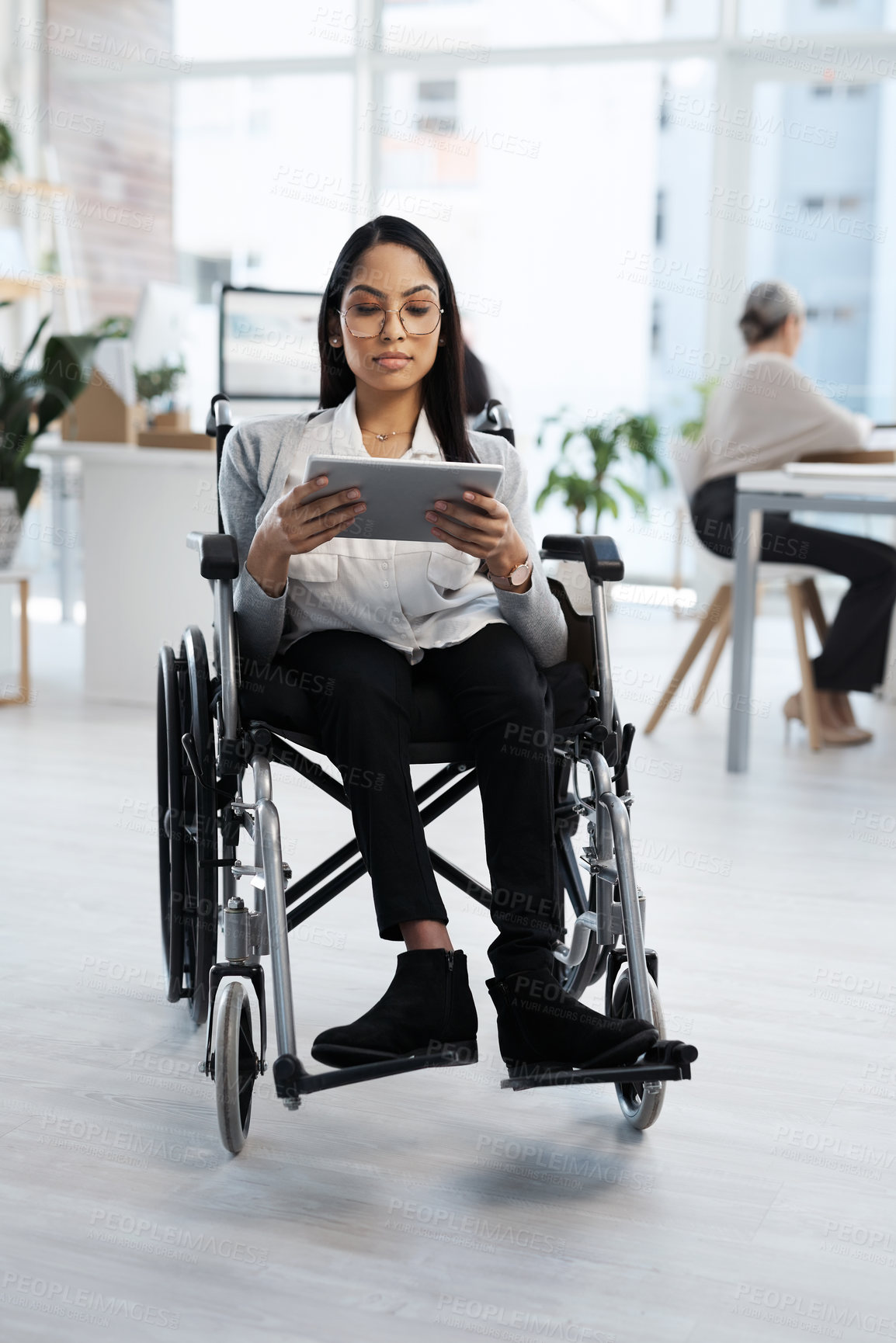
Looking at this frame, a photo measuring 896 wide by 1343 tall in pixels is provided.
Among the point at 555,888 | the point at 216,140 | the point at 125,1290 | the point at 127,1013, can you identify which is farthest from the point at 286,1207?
the point at 216,140

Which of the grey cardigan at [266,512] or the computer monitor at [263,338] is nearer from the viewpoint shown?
the grey cardigan at [266,512]

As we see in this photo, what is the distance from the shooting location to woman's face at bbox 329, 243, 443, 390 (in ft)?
5.30

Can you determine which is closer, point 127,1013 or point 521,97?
point 127,1013

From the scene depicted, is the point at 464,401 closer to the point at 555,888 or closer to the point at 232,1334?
the point at 555,888

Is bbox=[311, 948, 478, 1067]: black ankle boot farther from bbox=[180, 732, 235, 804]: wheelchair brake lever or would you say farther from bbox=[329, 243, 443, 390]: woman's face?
bbox=[329, 243, 443, 390]: woman's face

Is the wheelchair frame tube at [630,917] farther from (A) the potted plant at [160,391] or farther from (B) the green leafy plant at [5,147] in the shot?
(B) the green leafy plant at [5,147]

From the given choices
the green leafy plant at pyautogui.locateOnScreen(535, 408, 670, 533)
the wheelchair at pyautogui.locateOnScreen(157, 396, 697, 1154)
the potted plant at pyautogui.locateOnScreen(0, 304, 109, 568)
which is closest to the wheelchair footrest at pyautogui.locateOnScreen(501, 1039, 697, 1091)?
the wheelchair at pyautogui.locateOnScreen(157, 396, 697, 1154)

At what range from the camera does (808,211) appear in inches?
227

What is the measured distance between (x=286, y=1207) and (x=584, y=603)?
79cm

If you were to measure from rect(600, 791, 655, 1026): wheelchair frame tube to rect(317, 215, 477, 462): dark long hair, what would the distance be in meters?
0.50

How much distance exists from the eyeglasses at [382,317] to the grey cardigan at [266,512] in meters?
0.14

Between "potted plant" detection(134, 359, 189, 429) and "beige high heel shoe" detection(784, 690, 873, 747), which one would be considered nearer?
"beige high heel shoe" detection(784, 690, 873, 747)

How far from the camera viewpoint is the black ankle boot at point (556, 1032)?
4.39 ft

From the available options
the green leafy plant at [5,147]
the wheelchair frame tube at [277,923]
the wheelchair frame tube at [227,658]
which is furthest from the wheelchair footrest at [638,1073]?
the green leafy plant at [5,147]
